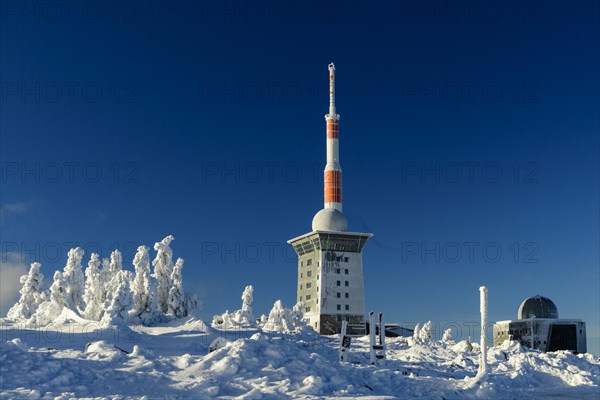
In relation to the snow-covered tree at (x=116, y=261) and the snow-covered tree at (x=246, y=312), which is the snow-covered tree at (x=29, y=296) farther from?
the snow-covered tree at (x=246, y=312)

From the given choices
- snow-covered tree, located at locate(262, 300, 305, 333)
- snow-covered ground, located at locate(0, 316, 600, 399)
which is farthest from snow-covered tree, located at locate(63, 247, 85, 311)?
snow-covered tree, located at locate(262, 300, 305, 333)

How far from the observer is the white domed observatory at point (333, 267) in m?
103

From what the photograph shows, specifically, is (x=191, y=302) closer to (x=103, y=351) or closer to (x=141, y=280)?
(x=141, y=280)

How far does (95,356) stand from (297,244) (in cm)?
6828

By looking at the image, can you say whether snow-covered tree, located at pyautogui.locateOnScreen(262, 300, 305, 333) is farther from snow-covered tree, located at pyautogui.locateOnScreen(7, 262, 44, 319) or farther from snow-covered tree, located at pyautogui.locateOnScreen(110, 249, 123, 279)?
snow-covered tree, located at pyautogui.locateOnScreen(7, 262, 44, 319)

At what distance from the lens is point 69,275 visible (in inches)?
3243

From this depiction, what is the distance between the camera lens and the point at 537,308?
10450cm

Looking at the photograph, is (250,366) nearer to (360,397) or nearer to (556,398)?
(360,397)

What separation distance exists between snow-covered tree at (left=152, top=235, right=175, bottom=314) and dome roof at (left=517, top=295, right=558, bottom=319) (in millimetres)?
58048

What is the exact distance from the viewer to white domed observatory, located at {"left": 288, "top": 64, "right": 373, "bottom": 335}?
103125mm

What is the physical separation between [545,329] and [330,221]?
3662cm

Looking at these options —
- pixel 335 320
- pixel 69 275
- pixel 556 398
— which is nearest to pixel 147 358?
pixel 556 398

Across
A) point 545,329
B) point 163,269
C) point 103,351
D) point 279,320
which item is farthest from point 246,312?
point 545,329

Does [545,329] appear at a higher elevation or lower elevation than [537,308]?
lower
